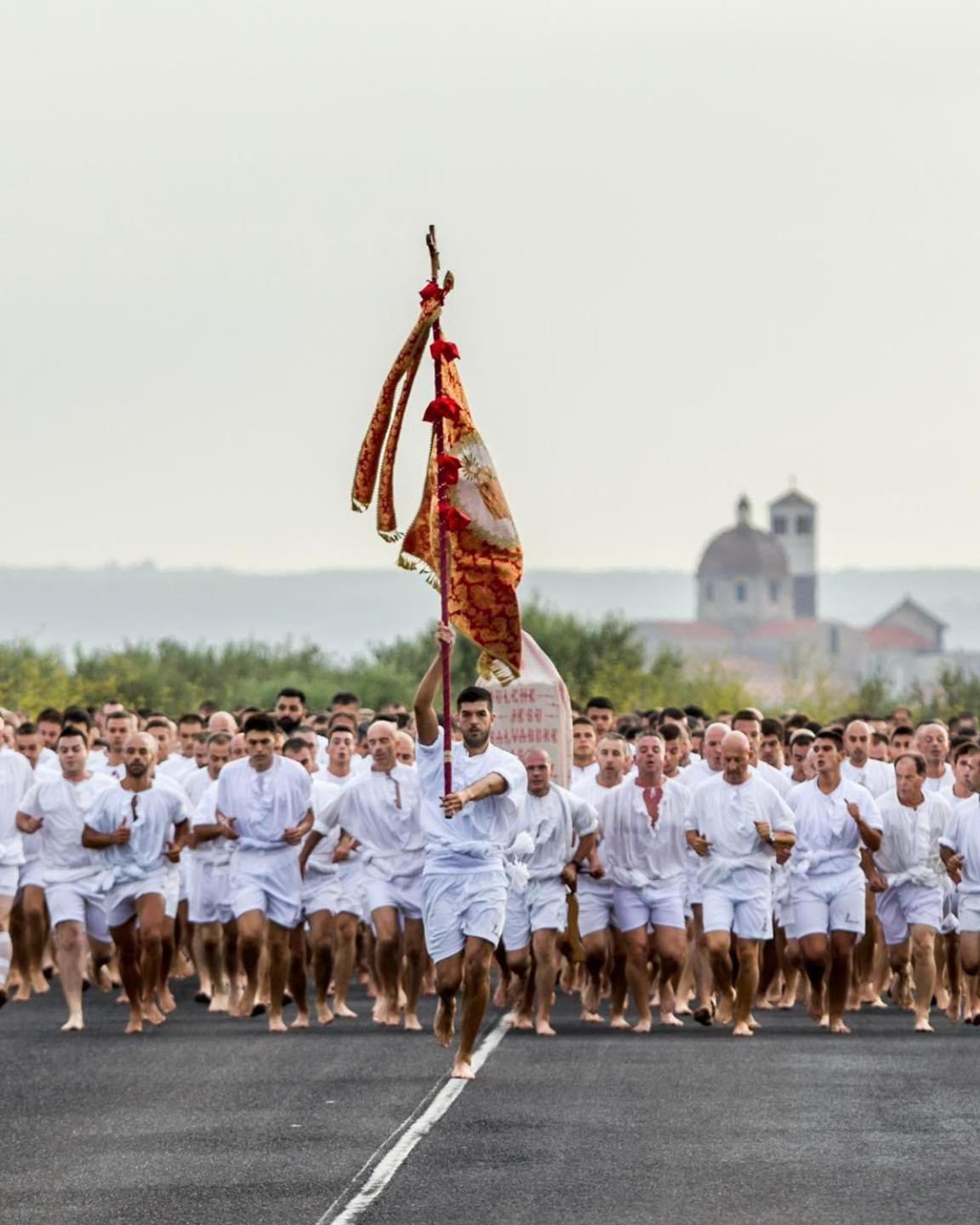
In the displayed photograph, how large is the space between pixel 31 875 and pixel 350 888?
2228 millimetres

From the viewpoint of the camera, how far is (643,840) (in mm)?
22625

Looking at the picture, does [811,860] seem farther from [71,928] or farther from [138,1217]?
[138,1217]

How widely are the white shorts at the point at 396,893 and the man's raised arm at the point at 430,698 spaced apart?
4538 millimetres

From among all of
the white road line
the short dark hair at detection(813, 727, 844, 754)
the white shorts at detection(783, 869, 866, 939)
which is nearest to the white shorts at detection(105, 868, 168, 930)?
the white road line

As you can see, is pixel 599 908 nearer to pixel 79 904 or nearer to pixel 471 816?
pixel 79 904

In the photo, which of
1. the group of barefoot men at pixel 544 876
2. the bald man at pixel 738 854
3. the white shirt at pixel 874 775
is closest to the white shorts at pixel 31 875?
the group of barefoot men at pixel 544 876

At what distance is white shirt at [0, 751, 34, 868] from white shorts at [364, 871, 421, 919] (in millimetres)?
2597

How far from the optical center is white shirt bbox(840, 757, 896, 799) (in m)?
25.5

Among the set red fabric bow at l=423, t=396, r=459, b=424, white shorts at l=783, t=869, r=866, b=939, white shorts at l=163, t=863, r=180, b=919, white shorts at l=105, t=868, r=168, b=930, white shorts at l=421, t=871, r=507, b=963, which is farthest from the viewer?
white shorts at l=163, t=863, r=180, b=919

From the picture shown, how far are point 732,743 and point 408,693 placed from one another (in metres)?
70.7

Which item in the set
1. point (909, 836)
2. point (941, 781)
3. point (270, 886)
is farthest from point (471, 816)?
point (941, 781)

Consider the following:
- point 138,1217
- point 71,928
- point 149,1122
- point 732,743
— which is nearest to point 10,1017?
point 71,928

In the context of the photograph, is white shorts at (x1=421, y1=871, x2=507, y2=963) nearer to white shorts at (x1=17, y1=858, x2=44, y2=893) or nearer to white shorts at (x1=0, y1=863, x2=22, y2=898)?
white shorts at (x1=17, y1=858, x2=44, y2=893)

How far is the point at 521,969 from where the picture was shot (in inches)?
864
